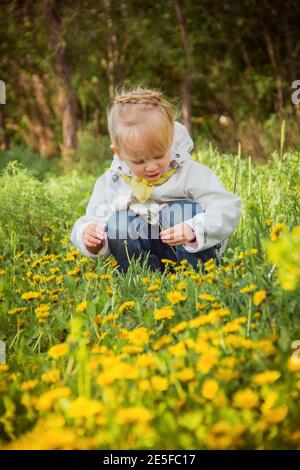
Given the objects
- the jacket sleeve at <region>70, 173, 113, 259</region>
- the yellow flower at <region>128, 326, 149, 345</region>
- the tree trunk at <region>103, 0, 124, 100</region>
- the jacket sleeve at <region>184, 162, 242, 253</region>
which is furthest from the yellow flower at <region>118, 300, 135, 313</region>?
the tree trunk at <region>103, 0, 124, 100</region>

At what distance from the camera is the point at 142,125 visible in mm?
2766

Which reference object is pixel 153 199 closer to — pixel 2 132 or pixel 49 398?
pixel 49 398

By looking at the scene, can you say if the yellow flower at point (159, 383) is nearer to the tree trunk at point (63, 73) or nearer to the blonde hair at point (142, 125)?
the blonde hair at point (142, 125)

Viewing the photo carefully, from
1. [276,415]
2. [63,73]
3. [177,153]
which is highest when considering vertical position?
[63,73]

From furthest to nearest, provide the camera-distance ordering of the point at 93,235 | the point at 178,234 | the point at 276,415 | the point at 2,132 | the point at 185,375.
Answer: the point at 2,132, the point at 93,235, the point at 178,234, the point at 185,375, the point at 276,415

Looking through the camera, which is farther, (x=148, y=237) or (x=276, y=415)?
(x=148, y=237)

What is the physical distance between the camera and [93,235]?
299 cm

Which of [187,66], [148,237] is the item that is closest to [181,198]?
[148,237]

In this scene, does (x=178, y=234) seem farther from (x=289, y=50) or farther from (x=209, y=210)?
(x=289, y=50)

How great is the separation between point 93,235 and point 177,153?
555mm

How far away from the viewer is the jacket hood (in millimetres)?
2996

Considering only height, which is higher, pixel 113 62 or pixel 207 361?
pixel 113 62

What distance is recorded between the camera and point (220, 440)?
1395 millimetres

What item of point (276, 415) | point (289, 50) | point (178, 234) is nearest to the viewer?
point (276, 415)
